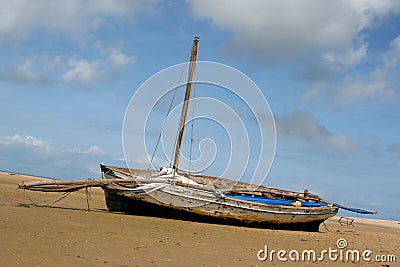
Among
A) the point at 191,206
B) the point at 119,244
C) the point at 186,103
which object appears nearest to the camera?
the point at 119,244

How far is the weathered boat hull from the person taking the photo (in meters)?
19.4

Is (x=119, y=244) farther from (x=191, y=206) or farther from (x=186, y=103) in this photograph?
(x=186, y=103)

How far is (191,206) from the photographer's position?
1966cm

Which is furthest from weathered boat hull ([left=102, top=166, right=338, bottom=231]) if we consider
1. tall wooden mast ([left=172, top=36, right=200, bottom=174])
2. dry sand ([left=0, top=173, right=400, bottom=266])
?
tall wooden mast ([left=172, top=36, right=200, bottom=174])

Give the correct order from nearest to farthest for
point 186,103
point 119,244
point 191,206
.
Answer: point 119,244 < point 191,206 < point 186,103

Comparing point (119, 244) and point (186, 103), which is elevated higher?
point (186, 103)

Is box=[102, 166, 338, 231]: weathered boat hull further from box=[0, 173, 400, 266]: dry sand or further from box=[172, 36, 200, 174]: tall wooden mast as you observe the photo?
box=[172, 36, 200, 174]: tall wooden mast

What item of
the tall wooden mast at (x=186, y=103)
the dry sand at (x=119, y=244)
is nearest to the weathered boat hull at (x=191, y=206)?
the dry sand at (x=119, y=244)

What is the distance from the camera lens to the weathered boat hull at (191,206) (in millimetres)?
19406

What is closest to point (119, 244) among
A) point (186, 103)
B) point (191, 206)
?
point (191, 206)

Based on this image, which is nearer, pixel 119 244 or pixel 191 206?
pixel 119 244

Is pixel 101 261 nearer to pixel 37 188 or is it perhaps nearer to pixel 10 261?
pixel 10 261

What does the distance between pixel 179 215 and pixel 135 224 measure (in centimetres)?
418

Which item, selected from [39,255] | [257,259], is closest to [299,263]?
[257,259]
